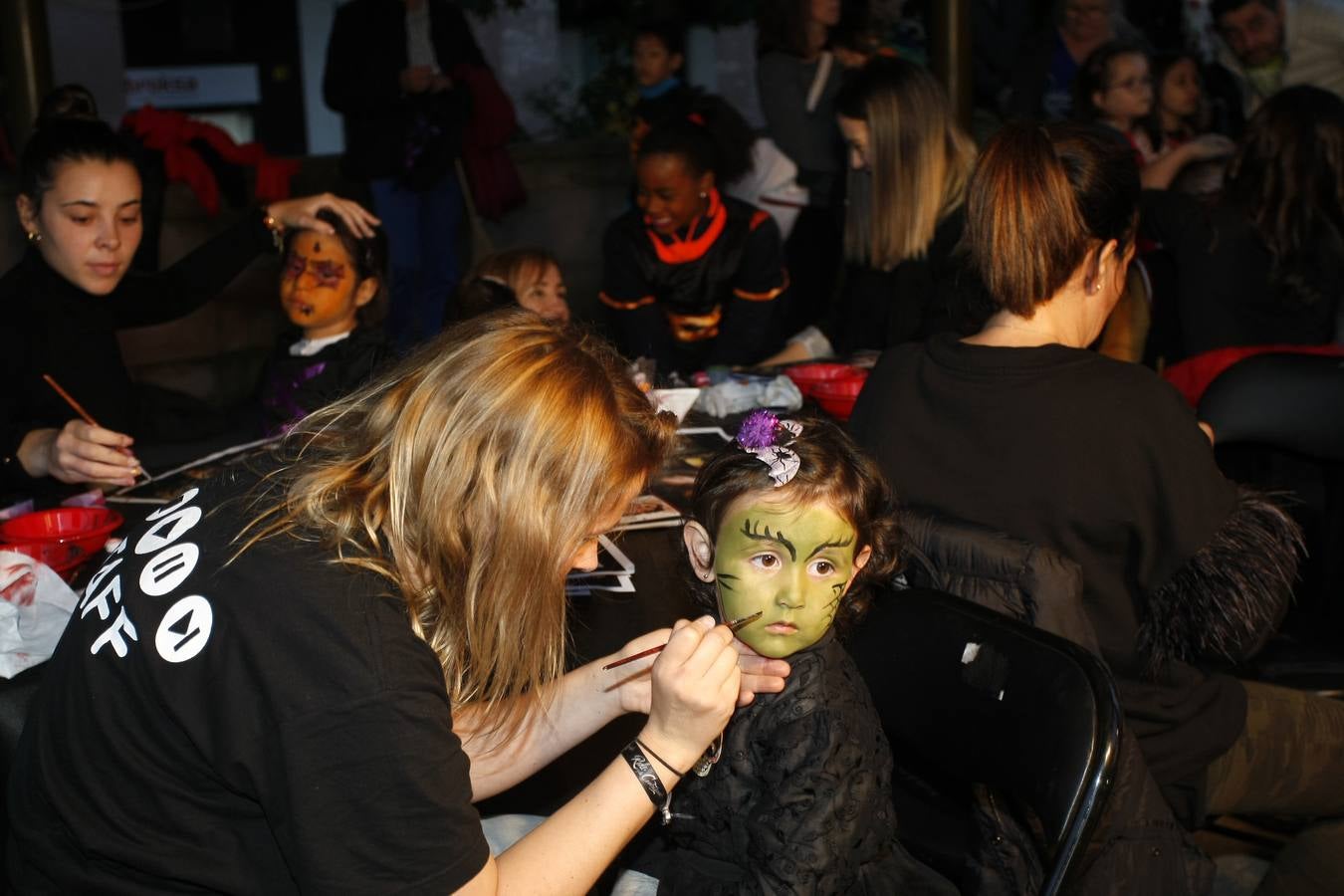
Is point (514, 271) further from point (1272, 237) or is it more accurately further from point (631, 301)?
point (1272, 237)

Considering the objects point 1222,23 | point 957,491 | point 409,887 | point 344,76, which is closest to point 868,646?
point 957,491

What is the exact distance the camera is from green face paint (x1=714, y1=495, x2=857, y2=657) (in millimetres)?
1571

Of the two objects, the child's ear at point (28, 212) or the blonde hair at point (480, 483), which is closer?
the blonde hair at point (480, 483)

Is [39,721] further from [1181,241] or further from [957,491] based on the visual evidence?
[1181,241]

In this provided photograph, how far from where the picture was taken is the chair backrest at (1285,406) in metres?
2.47

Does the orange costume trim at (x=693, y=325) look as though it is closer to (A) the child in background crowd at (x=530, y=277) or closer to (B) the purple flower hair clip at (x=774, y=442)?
(A) the child in background crowd at (x=530, y=277)

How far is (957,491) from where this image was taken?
1.86 meters

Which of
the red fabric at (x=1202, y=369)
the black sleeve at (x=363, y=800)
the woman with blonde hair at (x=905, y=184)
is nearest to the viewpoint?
the black sleeve at (x=363, y=800)

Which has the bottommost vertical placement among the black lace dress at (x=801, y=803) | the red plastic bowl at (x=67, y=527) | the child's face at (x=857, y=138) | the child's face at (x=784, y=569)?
the black lace dress at (x=801, y=803)

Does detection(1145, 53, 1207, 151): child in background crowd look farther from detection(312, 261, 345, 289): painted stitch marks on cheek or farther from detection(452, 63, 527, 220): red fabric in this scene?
detection(312, 261, 345, 289): painted stitch marks on cheek

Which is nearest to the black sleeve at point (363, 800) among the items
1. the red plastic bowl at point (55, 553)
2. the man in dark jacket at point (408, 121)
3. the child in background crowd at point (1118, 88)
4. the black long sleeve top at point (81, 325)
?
the red plastic bowl at point (55, 553)

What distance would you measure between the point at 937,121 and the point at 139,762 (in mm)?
2884

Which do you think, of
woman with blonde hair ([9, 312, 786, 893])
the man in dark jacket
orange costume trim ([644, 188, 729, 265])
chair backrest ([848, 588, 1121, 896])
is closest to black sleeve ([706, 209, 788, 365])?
orange costume trim ([644, 188, 729, 265])

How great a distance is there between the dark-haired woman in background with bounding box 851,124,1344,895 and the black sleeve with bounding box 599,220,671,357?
217 cm
